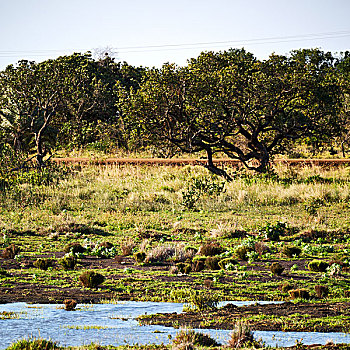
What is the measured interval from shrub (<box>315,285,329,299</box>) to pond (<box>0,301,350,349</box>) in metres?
1.02

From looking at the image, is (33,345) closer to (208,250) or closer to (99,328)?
(99,328)

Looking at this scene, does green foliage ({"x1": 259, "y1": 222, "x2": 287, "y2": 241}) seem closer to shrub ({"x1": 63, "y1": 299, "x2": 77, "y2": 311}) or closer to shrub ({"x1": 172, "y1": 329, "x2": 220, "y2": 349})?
shrub ({"x1": 63, "y1": 299, "x2": 77, "y2": 311})

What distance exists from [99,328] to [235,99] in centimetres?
1710

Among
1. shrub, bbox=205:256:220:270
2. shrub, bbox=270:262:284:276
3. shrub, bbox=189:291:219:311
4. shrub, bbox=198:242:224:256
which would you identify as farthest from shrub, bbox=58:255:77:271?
shrub, bbox=270:262:284:276

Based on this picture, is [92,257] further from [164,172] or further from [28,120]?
[28,120]

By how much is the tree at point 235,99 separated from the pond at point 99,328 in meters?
14.8

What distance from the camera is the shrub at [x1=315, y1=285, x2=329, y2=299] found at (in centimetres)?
735

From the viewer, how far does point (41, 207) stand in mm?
16703

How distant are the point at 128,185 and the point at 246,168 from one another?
577cm

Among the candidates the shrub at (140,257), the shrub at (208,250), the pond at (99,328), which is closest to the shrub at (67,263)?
the shrub at (140,257)

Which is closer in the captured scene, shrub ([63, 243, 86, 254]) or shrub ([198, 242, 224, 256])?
shrub ([198, 242, 224, 256])

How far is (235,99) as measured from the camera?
22.0 m

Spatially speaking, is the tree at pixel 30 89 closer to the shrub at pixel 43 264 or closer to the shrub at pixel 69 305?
the shrub at pixel 43 264

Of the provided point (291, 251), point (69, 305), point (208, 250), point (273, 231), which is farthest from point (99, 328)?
point (273, 231)
